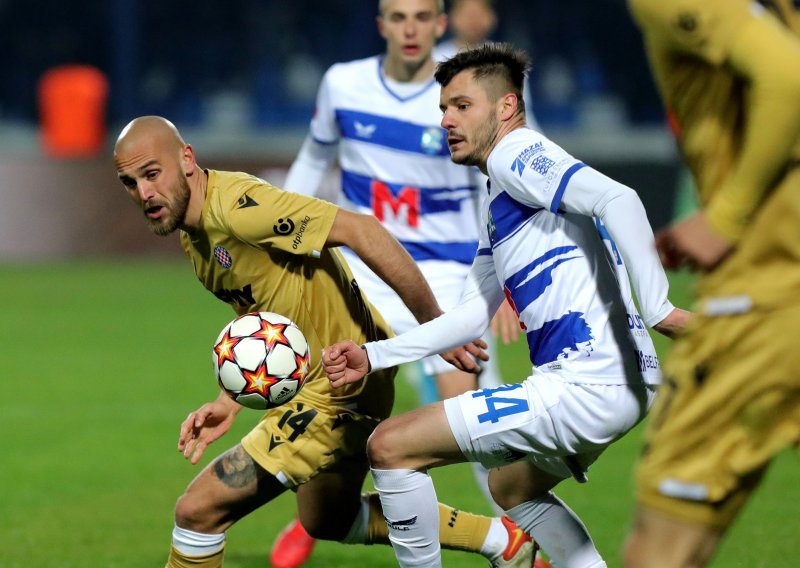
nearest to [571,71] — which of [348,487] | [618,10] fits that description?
[618,10]

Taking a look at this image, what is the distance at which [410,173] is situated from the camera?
6.39m

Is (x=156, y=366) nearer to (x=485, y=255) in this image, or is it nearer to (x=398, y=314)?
(x=398, y=314)

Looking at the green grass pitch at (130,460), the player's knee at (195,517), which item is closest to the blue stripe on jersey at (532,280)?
the player's knee at (195,517)

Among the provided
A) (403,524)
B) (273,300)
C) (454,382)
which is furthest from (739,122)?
(454,382)

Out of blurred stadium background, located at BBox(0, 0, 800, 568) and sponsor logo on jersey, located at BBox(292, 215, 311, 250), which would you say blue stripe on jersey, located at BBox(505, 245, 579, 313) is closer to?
sponsor logo on jersey, located at BBox(292, 215, 311, 250)

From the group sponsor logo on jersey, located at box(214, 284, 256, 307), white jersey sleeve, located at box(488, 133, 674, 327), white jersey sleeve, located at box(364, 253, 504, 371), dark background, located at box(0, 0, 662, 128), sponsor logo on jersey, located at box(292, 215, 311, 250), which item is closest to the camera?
white jersey sleeve, located at box(488, 133, 674, 327)

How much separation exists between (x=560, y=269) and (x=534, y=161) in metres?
0.33

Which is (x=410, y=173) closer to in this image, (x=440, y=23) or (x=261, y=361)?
(x=440, y=23)

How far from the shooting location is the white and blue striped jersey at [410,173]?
635 centimetres

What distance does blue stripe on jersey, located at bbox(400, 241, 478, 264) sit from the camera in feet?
20.8

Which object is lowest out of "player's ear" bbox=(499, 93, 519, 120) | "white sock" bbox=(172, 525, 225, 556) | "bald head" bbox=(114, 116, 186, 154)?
"white sock" bbox=(172, 525, 225, 556)

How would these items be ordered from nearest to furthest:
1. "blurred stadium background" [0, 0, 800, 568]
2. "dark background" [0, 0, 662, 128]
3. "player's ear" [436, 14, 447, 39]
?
"blurred stadium background" [0, 0, 800, 568], "player's ear" [436, 14, 447, 39], "dark background" [0, 0, 662, 128]

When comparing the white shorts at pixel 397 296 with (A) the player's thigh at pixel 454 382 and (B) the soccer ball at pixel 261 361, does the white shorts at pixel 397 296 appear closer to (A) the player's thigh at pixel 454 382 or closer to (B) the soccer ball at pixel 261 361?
→ (A) the player's thigh at pixel 454 382

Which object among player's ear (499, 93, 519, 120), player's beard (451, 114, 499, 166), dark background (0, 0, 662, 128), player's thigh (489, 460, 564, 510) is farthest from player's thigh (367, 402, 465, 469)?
dark background (0, 0, 662, 128)
